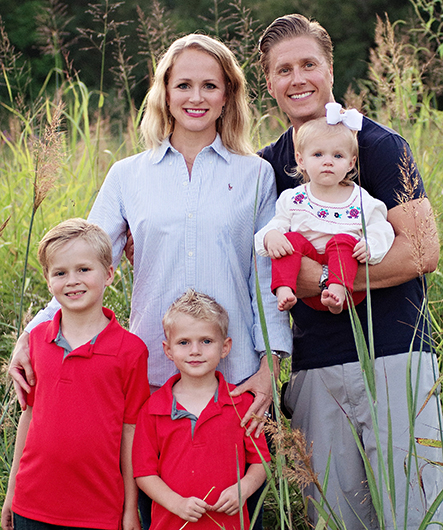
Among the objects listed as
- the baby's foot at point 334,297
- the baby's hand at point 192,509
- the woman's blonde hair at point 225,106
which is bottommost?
the baby's hand at point 192,509

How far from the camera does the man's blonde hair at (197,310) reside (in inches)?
86.2

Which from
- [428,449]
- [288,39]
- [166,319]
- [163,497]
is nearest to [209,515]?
[163,497]

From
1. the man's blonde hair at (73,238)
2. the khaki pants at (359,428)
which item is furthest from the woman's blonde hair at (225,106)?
the khaki pants at (359,428)

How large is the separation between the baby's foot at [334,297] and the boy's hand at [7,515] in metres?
1.34

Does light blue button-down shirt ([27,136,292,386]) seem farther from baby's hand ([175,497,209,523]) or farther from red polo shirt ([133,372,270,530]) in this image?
baby's hand ([175,497,209,523])

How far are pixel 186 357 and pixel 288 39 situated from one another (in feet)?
4.64

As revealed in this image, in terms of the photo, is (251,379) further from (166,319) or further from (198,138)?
(198,138)

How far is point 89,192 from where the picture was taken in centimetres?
411

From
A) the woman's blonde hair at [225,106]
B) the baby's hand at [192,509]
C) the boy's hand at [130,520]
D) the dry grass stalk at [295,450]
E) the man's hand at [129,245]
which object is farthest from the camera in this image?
the man's hand at [129,245]

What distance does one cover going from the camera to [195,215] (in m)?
2.35

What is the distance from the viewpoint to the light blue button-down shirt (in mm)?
2355

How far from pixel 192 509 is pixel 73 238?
3.30ft

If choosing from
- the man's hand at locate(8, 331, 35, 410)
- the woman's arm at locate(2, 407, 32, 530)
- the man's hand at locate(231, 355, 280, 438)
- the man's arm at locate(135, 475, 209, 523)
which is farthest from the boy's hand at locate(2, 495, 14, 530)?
the man's hand at locate(231, 355, 280, 438)

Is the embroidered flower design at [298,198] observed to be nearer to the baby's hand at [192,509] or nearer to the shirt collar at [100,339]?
the shirt collar at [100,339]
